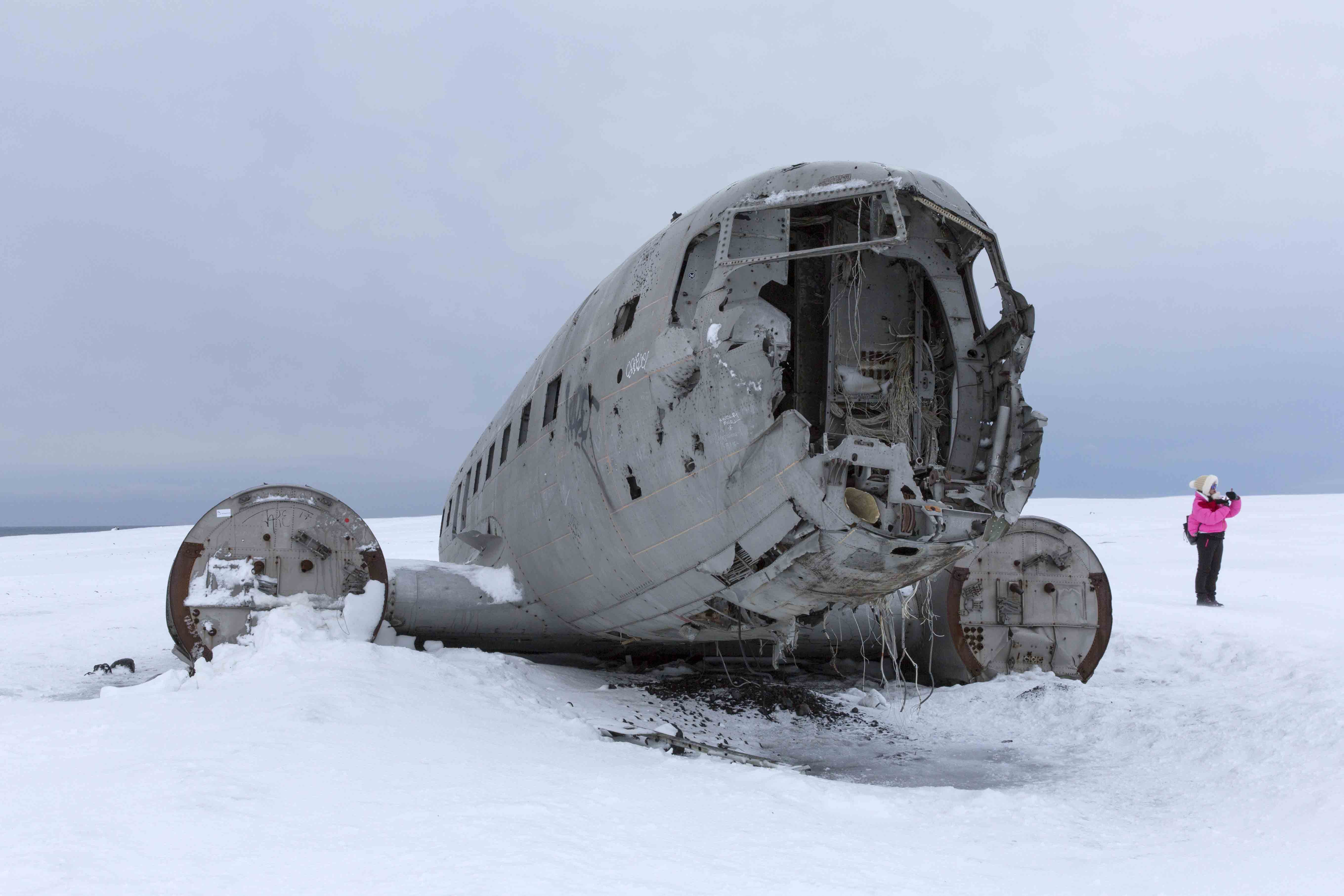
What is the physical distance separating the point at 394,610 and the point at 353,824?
5.96 metres

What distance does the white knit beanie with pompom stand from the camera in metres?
16.9

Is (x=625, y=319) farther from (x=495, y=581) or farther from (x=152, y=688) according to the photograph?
(x=152, y=688)

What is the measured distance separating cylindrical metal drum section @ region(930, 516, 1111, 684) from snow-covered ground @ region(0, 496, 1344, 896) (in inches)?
21.9

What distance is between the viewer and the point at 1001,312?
284 inches

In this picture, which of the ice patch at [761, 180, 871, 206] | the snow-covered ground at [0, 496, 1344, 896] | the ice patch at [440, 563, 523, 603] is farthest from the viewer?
the ice patch at [440, 563, 523, 603]

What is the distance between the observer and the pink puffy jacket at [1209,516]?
16.2 m

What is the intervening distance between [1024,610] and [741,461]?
5.74 metres

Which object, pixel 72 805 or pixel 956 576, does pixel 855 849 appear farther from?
pixel 956 576

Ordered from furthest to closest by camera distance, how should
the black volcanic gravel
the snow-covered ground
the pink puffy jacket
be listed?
the pink puffy jacket
the black volcanic gravel
the snow-covered ground

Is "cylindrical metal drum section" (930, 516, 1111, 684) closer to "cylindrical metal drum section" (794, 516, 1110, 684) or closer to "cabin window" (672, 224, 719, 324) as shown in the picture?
"cylindrical metal drum section" (794, 516, 1110, 684)

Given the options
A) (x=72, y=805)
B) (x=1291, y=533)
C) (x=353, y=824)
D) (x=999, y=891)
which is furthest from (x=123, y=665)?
(x=1291, y=533)

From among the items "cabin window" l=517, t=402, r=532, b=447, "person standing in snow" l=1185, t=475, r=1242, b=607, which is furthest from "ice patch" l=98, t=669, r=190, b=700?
"person standing in snow" l=1185, t=475, r=1242, b=607

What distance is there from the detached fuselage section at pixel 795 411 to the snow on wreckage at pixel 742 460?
2cm

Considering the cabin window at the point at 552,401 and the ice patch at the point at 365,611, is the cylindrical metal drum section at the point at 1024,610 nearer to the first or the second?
the cabin window at the point at 552,401
